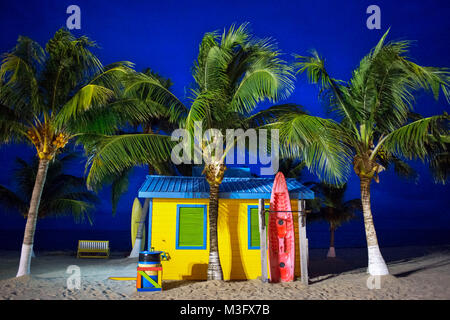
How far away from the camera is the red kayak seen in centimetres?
912

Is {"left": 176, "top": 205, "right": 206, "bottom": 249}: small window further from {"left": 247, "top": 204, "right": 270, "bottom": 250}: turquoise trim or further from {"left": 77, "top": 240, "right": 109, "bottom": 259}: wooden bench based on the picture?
{"left": 77, "top": 240, "right": 109, "bottom": 259}: wooden bench

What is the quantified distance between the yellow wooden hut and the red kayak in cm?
54

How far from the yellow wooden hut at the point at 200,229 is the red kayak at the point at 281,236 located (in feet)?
1.77

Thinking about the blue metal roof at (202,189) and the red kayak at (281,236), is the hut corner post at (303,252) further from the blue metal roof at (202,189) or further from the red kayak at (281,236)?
the blue metal roof at (202,189)

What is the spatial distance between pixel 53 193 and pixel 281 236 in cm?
1300

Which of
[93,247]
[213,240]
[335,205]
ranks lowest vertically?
[93,247]

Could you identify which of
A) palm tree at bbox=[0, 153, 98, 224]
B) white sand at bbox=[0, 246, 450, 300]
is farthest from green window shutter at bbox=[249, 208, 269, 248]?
palm tree at bbox=[0, 153, 98, 224]

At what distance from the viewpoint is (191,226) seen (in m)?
9.84

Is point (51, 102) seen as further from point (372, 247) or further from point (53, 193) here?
point (372, 247)

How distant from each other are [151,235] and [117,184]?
8255 mm

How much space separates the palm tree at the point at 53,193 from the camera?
16203mm

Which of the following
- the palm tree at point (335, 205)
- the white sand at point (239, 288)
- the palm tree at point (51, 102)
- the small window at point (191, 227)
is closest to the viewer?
the white sand at point (239, 288)

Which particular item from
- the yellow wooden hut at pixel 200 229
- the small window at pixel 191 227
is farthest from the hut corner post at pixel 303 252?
the small window at pixel 191 227

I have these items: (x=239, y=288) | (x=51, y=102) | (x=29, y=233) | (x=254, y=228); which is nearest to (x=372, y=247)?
(x=254, y=228)
